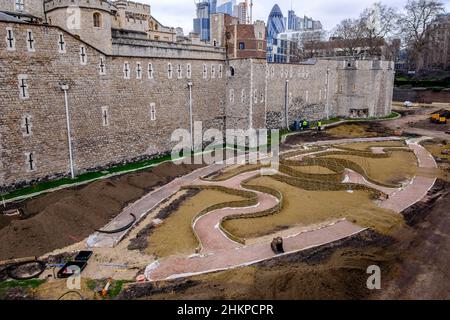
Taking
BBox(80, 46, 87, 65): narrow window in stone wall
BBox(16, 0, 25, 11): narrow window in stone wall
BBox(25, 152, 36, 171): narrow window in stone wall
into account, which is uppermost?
BBox(16, 0, 25, 11): narrow window in stone wall

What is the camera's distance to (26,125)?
69.5ft

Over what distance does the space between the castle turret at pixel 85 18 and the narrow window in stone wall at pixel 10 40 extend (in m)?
5.27

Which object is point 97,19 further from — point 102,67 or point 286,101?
point 286,101

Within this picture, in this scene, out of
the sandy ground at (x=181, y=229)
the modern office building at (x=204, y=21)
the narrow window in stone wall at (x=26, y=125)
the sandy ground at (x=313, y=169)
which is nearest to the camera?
the sandy ground at (x=181, y=229)

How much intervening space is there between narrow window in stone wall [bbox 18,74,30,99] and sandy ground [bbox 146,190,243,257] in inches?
430

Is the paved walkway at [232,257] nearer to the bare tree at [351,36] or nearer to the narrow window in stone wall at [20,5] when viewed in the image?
the narrow window in stone wall at [20,5]

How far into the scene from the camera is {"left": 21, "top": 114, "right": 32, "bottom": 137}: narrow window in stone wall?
2105 centimetres

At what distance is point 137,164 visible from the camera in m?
27.5

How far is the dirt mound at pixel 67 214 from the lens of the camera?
15.0 metres

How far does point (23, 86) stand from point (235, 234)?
14.6 m

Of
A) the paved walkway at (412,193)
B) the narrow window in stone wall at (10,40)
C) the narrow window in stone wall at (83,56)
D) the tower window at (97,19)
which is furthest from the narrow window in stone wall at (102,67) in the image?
the paved walkway at (412,193)

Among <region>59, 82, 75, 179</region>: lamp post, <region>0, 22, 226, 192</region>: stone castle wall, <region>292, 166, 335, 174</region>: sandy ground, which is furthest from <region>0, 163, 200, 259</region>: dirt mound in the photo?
<region>292, 166, 335, 174</region>: sandy ground

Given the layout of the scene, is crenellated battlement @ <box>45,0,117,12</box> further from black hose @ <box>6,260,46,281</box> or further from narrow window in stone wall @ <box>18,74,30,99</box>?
black hose @ <box>6,260,46,281</box>
